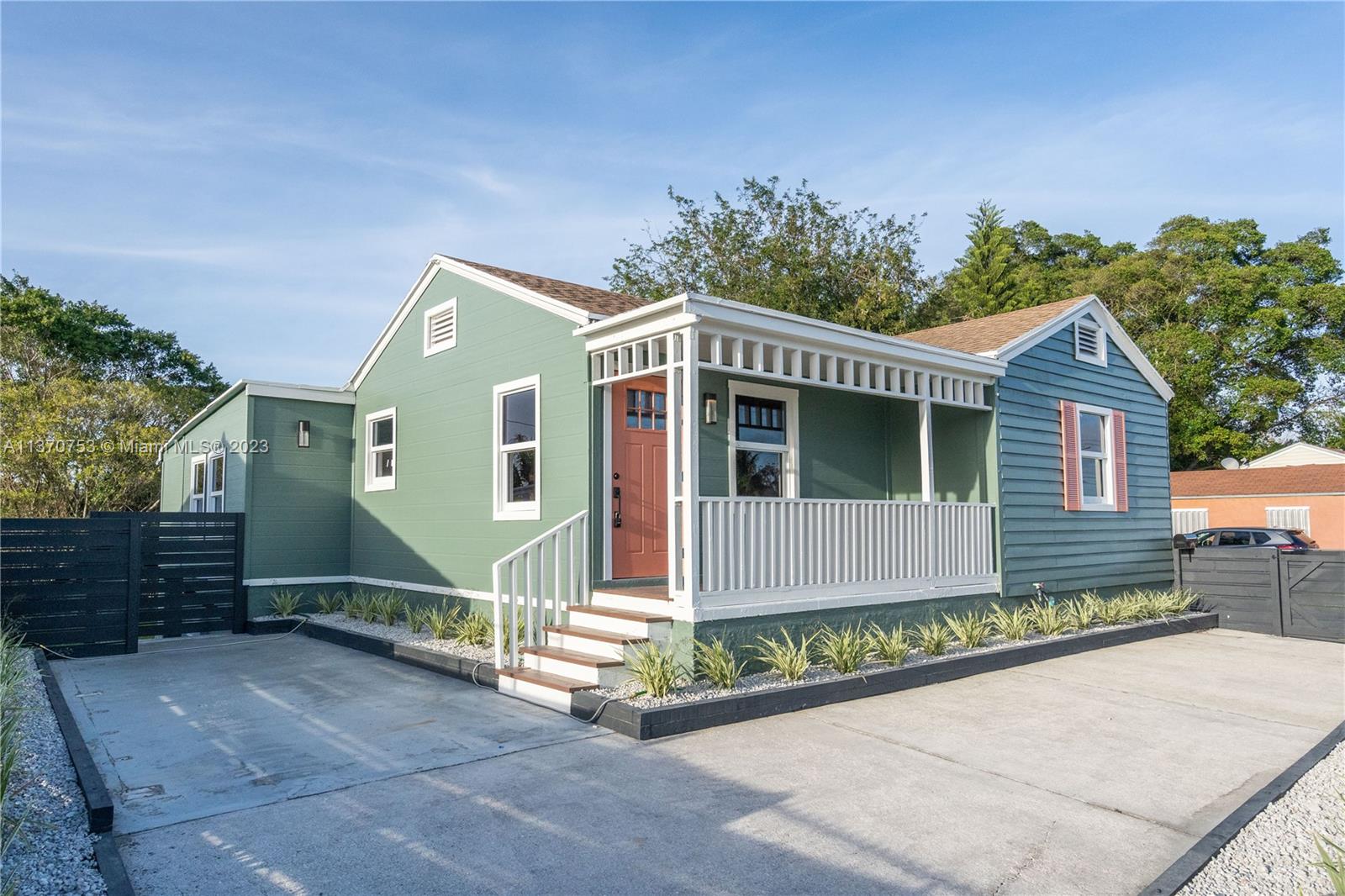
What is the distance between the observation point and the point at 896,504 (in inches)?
310

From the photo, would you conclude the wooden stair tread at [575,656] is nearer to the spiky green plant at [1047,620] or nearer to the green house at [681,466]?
the green house at [681,466]

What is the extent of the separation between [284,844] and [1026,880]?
317 centimetres

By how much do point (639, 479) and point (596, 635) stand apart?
6.15 feet

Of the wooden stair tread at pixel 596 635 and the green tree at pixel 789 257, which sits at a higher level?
the green tree at pixel 789 257

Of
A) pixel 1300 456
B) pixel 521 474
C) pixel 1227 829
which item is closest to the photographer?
pixel 1227 829

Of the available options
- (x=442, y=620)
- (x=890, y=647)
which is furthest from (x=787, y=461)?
(x=442, y=620)

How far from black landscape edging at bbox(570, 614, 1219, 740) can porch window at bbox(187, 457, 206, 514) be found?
10439 millimetres

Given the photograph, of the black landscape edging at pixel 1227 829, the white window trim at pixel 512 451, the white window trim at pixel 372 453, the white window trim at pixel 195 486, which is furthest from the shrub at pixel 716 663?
the white window trim at pixel 195 486

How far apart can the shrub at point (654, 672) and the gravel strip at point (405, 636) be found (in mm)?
1997

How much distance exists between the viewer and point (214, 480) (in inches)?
498

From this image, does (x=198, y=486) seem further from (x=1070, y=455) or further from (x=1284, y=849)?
(x=1284, y=849)

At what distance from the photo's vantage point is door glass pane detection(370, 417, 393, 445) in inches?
437

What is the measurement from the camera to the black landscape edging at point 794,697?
527 centimetres

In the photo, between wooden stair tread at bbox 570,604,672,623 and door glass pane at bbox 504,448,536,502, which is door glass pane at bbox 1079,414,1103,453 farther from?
door glass pane at bbox 504,448,536,502
